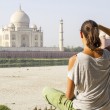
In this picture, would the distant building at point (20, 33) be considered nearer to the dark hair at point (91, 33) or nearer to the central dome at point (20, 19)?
the central dome at point (20, 19)

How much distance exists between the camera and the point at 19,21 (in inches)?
2430

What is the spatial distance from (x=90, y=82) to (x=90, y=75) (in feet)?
0.13

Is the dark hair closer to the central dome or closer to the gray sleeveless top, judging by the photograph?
the gray sleeveless top

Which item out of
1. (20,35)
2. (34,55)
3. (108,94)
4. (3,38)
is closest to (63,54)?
(34,55)

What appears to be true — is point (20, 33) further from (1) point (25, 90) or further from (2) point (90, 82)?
(2) point (90, 82)

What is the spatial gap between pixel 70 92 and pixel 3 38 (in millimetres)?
64462

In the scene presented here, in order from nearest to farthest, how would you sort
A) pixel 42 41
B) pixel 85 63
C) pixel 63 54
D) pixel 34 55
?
pixel 85 63, pixel 34 55, pixel 63 54, pixel 42 41

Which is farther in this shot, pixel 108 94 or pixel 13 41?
pixel 13 41

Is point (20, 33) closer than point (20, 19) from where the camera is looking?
No

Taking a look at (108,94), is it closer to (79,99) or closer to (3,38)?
(79,99)

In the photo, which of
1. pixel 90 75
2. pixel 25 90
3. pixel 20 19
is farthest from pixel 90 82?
pixel 20 19

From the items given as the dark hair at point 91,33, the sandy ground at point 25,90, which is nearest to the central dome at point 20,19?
the sandy ground at point 25,90

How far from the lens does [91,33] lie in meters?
1.85

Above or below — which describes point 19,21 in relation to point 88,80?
above
